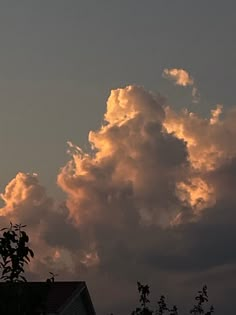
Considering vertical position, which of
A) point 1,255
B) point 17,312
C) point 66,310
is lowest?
point 17,312

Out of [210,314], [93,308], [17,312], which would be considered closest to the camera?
[17,312]

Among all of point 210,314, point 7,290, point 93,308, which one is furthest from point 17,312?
point 210,314

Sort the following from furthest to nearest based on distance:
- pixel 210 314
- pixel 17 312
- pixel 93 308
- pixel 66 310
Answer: pixel 210 314
pixel 93 308
pixel 66 310
pixel 17 312

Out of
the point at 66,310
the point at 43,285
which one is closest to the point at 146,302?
the point at 66,310

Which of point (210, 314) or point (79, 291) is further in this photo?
point (210, 314)

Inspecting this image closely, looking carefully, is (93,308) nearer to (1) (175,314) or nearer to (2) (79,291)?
(2) (79,291)

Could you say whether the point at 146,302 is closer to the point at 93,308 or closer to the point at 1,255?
the point at 93,308

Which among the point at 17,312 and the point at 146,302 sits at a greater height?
the point at 146,302

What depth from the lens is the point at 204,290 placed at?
6838 centimetres

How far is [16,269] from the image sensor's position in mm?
25234

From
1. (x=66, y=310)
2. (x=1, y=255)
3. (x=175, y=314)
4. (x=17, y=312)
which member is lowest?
(x=17, y=312)

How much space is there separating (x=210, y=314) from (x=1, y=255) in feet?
147

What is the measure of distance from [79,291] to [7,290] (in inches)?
1332

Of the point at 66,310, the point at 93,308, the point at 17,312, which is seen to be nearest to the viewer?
the point at 17,312
